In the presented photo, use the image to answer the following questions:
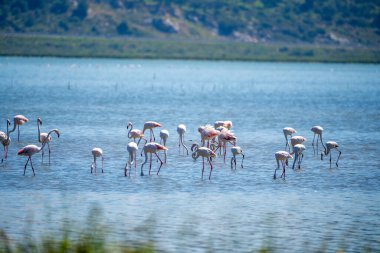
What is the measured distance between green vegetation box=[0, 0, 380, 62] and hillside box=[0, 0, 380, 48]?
127mm

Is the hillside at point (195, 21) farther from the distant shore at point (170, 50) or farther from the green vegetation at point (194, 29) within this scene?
the distant shore at point (170, 50)

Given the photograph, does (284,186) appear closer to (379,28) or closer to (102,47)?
(102,47)

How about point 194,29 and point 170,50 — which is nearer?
point 170,50

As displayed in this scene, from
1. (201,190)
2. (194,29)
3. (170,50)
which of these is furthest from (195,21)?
(201,190)

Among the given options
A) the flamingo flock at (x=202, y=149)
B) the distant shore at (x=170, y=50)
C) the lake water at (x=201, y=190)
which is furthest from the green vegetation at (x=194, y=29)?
the flamingo flock at (x=202, y=149)

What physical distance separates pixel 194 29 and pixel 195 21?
10.7 feet

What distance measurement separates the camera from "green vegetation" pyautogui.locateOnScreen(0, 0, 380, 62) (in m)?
101

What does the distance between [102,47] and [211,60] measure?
13.3 meters

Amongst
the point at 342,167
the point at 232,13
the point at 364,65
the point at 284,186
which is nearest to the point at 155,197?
the point at 284,186

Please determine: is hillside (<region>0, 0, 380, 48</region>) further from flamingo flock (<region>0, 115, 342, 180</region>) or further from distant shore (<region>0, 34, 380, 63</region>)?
flamingo flock (<region>0, 115, 342, 180</region>)

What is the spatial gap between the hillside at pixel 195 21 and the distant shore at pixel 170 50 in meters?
4.14

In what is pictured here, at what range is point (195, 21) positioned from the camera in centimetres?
11581

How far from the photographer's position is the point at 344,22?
118 m

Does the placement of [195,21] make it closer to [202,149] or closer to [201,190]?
[202,149]
